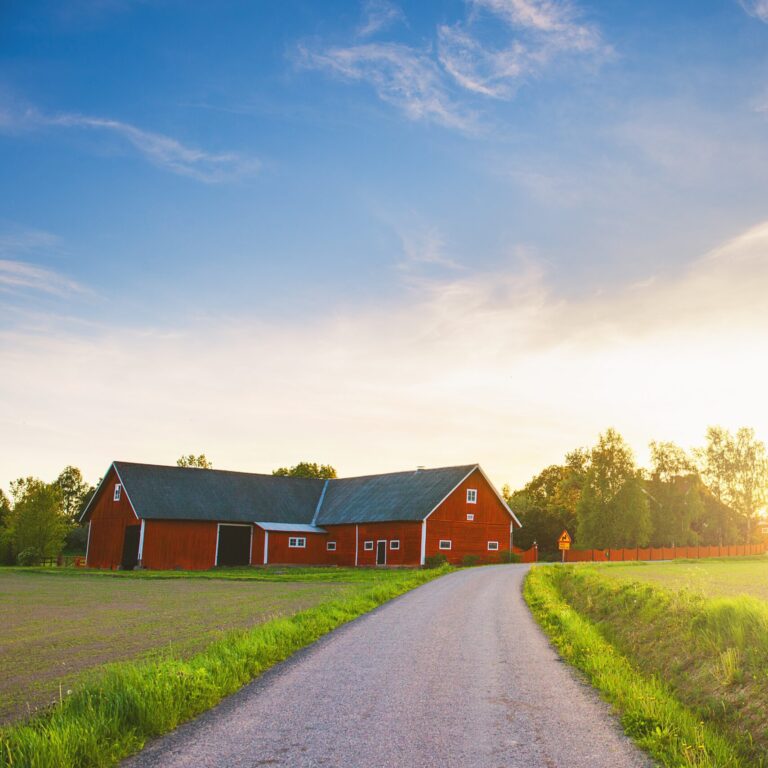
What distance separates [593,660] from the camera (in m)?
11.2

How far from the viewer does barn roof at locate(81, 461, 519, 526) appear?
51.5m

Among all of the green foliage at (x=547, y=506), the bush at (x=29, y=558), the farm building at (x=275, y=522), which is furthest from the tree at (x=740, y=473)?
the bush at (x=29, y=558)

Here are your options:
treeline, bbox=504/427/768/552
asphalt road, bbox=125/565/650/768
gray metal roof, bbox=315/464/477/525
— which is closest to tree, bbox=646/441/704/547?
treeline, bbox=504/427/768/552

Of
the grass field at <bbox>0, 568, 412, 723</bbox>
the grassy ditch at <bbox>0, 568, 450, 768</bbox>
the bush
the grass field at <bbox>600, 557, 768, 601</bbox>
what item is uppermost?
the grass field at <bbox>600, 557, 768, 601</bbox>

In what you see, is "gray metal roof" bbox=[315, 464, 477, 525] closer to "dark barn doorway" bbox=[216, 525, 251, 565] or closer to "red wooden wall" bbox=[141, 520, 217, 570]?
"dark barn doorway" bbox=[216, 525, 251, 565]

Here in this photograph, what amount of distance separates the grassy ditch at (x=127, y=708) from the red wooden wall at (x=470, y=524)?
3942 centimetres

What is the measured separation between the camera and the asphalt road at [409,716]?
678 centimetres

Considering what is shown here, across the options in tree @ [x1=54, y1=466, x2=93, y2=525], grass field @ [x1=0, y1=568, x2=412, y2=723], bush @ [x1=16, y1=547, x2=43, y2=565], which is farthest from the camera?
tree @ [x1=54, y1=466, x2=93, y2=525]

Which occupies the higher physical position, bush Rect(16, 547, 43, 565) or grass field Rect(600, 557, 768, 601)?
grass field Rect(600, 557, 768, 601)

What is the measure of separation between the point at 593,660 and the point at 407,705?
3837 mm

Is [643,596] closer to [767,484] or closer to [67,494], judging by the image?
[767,484]

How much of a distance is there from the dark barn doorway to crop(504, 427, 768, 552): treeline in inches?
1126

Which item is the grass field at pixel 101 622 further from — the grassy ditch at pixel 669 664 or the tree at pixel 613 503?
the tree at pixel 613 503

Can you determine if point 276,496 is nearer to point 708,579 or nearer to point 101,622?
point 708,579
